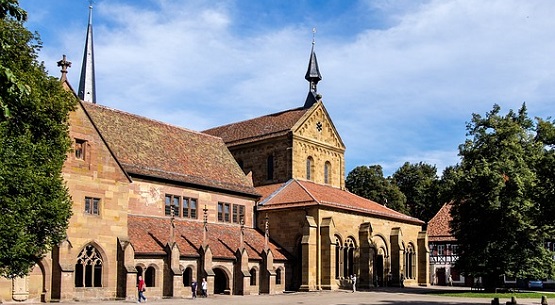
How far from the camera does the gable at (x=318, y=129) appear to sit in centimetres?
5738

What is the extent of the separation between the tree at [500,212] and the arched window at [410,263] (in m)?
7.51

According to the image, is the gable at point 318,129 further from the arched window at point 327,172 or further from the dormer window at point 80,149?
the dormer window at point 80,149

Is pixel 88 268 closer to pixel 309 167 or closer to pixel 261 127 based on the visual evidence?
pixel 309 167

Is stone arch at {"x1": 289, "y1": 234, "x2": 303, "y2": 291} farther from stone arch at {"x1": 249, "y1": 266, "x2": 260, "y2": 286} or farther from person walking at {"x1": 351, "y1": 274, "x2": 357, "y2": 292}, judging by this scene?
stone arch at {"x1": 249, "y1": 266, "x2": 260, "y2": 286}

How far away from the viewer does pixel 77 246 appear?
3472 centimetres

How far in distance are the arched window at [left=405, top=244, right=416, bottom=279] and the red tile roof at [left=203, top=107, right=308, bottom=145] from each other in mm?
15799

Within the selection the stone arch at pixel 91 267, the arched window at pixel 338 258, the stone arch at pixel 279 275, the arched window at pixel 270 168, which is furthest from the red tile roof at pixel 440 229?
the stone arch at pixel 91 267

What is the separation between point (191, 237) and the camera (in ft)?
139

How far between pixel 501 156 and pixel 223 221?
74.1 feet

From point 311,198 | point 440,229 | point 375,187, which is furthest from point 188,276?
point 375,187

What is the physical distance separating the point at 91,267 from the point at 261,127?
89.2 feet

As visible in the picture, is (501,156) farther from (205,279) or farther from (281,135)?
(205,279)

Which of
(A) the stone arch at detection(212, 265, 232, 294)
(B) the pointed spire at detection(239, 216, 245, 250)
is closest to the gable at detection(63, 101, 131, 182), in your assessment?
(A) the stone arch at detection(212, 265, 232, 294)

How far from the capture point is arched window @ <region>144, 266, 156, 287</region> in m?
38.3
